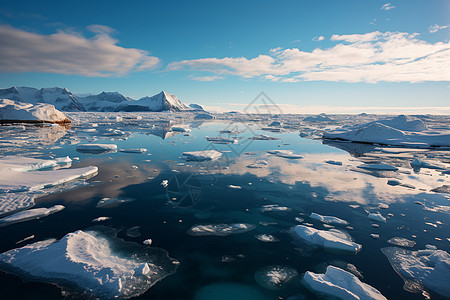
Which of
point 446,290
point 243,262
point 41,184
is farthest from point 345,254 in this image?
point 41,184

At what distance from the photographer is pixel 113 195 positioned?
6156 mm

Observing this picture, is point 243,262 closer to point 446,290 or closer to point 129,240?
point 129,240

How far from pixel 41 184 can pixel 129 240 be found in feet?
13.9

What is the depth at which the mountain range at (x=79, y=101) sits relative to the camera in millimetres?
134250

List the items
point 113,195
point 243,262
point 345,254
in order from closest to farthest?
point 243,262 → point 345,254 → point 113,195

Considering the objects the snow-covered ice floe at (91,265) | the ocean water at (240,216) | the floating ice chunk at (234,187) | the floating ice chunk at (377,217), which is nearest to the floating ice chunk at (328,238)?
the ocean water at (240,216)

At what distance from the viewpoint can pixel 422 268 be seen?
3.52 m

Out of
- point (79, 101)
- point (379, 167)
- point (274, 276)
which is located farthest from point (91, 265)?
point (79, 101)

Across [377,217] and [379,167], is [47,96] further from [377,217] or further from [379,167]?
[377,217]

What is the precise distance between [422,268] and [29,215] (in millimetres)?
7313

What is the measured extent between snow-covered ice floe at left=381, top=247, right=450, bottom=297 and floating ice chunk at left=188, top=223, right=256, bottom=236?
246 cm

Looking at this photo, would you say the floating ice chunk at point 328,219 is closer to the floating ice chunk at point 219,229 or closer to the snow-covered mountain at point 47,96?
the floating ice chunk at point 219,229

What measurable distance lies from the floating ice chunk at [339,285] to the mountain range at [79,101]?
5385 inches

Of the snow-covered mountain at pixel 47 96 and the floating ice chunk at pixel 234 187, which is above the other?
the snow-covered mountain at pixel 47 96
